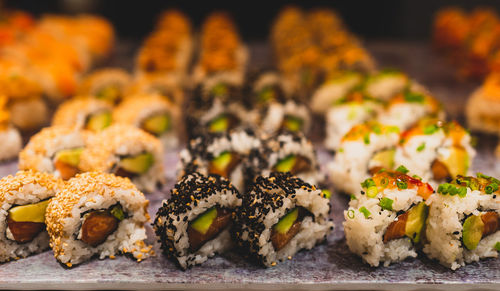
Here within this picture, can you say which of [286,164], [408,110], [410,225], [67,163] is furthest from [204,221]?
[408,110]

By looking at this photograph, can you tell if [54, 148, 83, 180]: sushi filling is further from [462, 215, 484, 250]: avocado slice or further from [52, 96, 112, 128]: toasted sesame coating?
[462, 215, 484, 250]: avocado slice

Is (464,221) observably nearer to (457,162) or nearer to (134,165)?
(457,162)

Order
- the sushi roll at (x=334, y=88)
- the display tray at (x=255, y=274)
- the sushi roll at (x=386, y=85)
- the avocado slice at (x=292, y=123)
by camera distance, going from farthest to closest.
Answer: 1. the sushi roll at (x=334, y=88)
2. the sushi roll at (x=386, y=85)
3. the avocado slice at (x=292, y=123)
4. the display tray at (x=255, y=274)

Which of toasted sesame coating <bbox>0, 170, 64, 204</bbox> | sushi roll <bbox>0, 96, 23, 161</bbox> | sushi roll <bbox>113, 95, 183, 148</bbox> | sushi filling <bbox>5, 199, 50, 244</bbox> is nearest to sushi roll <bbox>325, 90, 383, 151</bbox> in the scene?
sushi roll <bbox>113, 95, 183, 148</bbox>

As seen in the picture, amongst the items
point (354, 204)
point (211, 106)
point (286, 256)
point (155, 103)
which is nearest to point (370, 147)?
point (354, 204)

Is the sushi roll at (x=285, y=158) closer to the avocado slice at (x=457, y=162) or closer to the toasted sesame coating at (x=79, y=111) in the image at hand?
the avocado slice at (x=457, y=162)

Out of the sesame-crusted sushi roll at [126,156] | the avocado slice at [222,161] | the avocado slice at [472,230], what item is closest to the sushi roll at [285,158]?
the avocado slice at [222,161]
